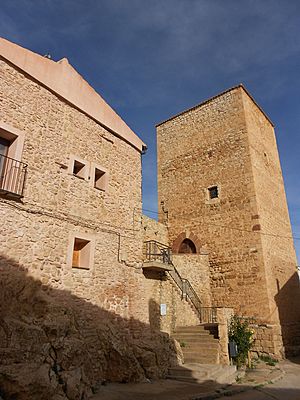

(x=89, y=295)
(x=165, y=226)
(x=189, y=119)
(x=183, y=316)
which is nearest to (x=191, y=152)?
(x=189, y=119)

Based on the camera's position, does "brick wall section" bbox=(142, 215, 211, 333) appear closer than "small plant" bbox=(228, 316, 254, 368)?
No

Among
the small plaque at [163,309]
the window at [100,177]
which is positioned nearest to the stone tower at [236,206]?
the small plaque at [163,309]

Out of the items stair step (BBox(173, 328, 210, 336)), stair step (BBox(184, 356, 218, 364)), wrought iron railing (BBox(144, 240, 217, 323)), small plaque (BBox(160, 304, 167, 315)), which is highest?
wrought iron railing (BBox(144, 240, 217, 323))

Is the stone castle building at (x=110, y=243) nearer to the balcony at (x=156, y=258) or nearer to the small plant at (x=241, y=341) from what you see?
the balcony at (x=156, y=258)

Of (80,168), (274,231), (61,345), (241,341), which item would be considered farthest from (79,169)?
(274,231)

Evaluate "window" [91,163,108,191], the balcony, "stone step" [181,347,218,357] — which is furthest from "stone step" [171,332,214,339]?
"window" [91,163,108,191]

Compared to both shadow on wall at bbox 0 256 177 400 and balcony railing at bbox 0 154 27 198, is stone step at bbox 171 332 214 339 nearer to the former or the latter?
shadow on wall at bbox 0 256 177 400

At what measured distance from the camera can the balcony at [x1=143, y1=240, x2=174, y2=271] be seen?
446 inches

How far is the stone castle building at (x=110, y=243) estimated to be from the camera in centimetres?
749

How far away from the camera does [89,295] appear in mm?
8992

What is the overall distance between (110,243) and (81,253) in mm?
1030

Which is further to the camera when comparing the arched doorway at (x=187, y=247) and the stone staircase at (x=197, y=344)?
the arched doorway at (x=187, y=247)

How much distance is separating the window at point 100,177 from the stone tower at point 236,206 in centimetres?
726

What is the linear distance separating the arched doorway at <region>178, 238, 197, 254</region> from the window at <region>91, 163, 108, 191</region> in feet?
24.5
